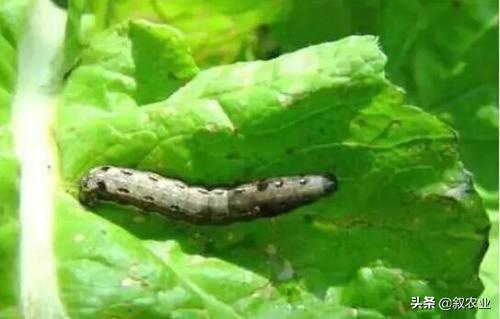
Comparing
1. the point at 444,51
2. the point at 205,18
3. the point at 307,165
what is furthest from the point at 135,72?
the point at 444,51

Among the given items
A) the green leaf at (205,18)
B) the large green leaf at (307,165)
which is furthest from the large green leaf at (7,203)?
the green leaf at (205,18)

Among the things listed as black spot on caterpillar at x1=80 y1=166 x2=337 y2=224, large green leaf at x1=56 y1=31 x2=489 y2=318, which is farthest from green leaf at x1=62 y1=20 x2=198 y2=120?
black spot on caterpillar at x1=80 y1=166 x2=337 y2=224

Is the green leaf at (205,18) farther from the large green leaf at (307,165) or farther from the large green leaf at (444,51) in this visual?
the large green leaf at (307,165)

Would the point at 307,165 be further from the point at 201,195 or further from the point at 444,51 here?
the point at 444,51

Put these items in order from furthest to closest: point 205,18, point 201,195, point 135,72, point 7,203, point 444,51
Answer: point 444,51 → point 205,18 → point 135,72 → point 201,195 → point 7,203

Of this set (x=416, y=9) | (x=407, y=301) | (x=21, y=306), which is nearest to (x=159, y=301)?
(x=21, y=306)

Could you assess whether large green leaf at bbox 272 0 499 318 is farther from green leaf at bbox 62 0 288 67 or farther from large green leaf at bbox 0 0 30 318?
large green leaf at bbox 0 0 30 318

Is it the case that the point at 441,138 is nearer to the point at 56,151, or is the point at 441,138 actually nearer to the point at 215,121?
the point at 215,121
